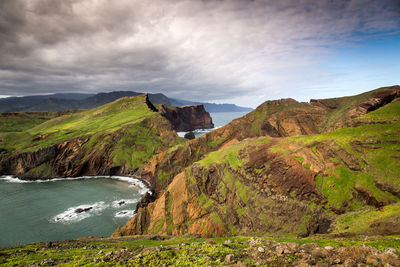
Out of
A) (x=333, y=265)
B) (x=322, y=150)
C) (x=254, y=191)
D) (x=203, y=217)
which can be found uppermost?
(x=322, y=150)

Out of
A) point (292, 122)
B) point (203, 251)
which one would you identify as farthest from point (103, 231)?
point (292, 122)

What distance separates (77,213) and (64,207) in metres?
9.40

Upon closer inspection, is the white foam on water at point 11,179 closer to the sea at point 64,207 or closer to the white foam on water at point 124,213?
the sea at point 64,207

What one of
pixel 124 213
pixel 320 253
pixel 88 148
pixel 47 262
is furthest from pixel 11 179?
pixel 320 253

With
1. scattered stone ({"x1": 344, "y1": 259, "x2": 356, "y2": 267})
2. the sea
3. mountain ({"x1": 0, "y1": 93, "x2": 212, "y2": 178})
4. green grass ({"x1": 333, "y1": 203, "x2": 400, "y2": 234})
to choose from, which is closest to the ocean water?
the sea

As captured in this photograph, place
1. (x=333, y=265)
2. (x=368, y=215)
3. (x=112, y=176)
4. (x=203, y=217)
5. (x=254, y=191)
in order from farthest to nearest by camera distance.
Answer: (x=112, y=176), (x=203, y=217), (x=254, y=191), (x=368, y=215), (x=333, y=265)

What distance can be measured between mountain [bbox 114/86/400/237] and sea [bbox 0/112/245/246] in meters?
22.2

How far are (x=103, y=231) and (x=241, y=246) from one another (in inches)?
1899

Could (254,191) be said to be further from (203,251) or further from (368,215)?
(203,251)

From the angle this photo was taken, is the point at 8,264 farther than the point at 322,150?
No

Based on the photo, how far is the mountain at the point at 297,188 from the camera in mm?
21766

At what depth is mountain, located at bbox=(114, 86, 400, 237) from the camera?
71.4 feet

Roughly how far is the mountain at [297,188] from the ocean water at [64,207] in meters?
22.3

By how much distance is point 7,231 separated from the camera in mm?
50375
